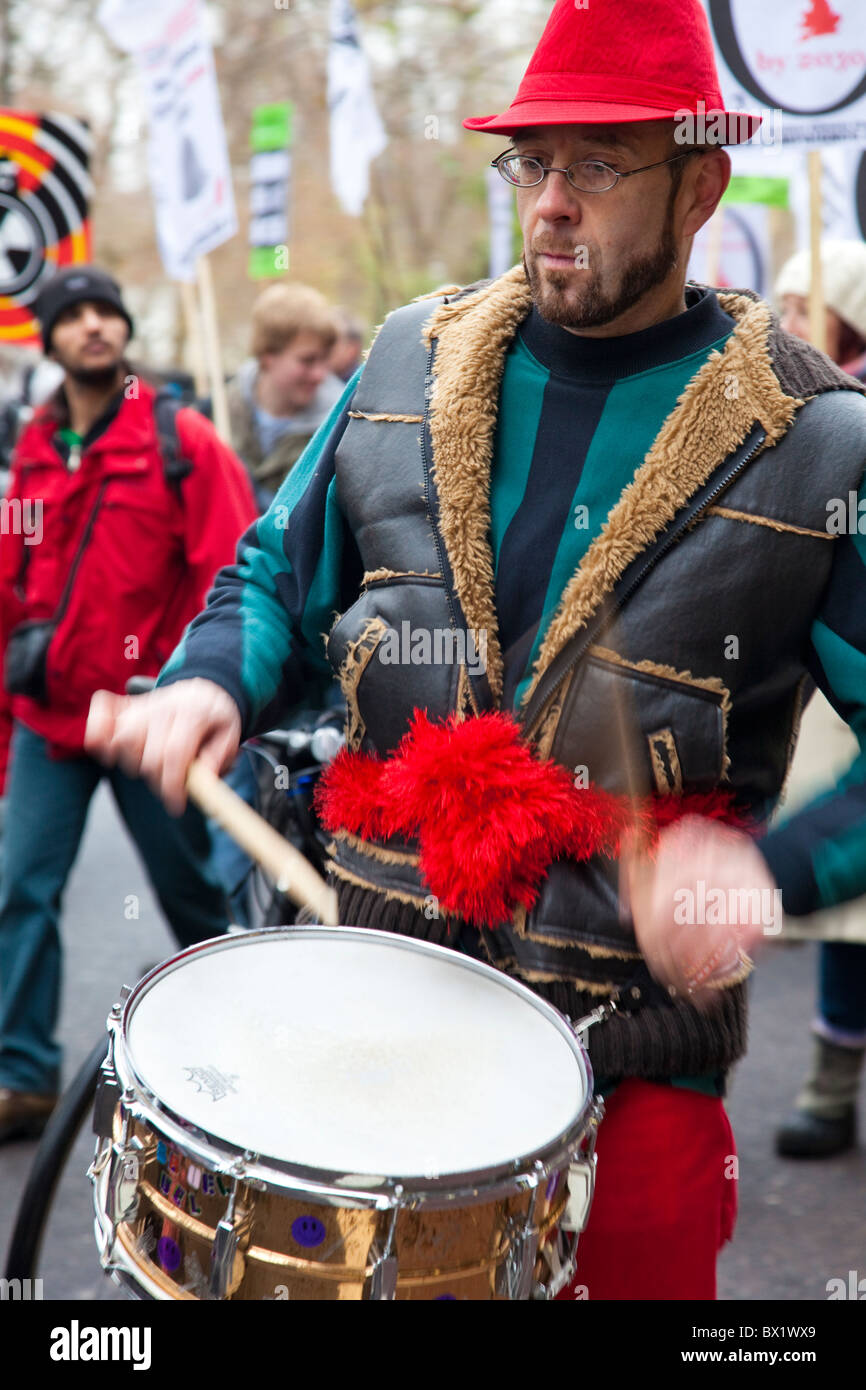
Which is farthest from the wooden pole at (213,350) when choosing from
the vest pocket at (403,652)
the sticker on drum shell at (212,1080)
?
the sticker on drum shell at (212,1080)

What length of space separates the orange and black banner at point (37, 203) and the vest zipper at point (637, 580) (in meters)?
5.61

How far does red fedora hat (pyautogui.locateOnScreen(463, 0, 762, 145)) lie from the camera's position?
1.95 metres

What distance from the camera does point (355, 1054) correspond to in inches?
70.2

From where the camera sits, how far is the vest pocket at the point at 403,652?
203 centimetres

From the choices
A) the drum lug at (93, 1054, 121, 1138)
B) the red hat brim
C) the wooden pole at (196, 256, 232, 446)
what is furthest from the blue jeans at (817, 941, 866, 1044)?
the wooden pole at (196, 256, 232, 446)

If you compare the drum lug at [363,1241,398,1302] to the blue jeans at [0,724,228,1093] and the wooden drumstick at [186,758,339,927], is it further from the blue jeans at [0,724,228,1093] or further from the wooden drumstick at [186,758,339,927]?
the blue jeans at [0,724,228,1093]

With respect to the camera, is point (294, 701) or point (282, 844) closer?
point (282, 844)

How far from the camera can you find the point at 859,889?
1864 mm

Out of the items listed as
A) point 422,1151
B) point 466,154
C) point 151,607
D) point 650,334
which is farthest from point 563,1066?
point 466,154

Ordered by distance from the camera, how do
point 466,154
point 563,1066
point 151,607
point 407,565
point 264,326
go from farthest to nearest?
point 466,154 → point 264,326 → point 151,607 → point 407,565 → point 563,1066

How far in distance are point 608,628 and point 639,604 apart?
0.17ft

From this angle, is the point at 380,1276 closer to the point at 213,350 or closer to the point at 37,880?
the point at 37,880
